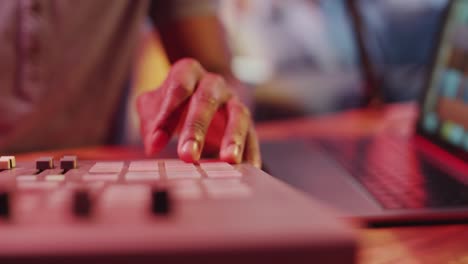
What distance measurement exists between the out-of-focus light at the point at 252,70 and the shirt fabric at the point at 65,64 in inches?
19.2

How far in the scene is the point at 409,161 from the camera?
815 mm

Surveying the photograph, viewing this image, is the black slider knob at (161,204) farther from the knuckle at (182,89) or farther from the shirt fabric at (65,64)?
the shirt fabric at (65,64)

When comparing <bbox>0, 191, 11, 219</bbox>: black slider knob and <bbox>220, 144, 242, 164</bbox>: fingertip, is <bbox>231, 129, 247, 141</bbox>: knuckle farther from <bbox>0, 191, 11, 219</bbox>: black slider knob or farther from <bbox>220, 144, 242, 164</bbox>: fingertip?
<bbox>0, 191, 11, 219</bbox>: black slider knob

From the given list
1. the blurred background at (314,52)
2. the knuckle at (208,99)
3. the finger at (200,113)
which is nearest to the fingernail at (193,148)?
the finger at (200,113)

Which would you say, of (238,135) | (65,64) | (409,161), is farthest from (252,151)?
(65,64)

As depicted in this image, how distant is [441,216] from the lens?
540mm

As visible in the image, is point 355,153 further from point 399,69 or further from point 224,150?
point 399,69

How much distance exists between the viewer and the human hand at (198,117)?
1.95ft

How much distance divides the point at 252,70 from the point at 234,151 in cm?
116

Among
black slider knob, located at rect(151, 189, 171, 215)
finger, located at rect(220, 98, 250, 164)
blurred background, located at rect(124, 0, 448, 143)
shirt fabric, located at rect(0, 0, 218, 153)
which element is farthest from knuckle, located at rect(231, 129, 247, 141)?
blurred background, located at rect(124, 0, 448, 143)

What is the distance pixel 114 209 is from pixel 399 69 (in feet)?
5.24

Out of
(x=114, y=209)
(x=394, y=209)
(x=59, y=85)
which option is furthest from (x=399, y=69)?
(x=114, y=209)

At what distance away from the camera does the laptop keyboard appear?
0.58 metres

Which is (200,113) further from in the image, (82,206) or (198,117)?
(82,206)
